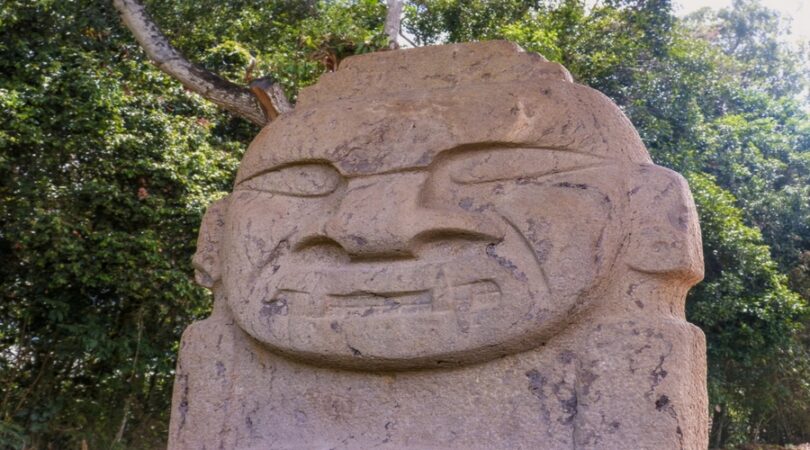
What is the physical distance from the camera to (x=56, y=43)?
21.4 ft

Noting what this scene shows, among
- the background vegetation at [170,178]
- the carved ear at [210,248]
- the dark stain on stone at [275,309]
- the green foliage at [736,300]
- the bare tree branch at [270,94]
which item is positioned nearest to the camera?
the dark stain on stone at [275,309]

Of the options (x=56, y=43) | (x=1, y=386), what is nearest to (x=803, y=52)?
(x=56, y=43)

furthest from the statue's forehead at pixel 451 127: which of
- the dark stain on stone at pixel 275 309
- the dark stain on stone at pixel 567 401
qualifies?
the dark stain on stone at pixel 567 401

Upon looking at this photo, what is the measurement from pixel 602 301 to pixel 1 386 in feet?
17.5

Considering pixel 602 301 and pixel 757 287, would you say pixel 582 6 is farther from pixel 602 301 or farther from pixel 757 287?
pixel 602 301

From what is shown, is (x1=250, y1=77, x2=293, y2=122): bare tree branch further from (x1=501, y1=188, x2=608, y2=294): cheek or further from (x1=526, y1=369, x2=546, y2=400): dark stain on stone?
(x1=526, y1=369, x2=546, y2=400): dark stain on stone

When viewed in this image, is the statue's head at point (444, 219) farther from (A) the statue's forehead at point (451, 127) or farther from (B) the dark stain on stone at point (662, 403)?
(B) the dark stain on stone at point (662, 403)

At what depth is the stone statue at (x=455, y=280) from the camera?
2.46 m

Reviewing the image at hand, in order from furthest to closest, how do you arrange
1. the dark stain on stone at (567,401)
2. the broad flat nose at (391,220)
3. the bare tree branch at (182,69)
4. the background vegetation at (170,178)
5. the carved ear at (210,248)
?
the bare tree branch at (182,69) < the background vegetation at (170,178) < the carved ear at (210,248) < the broad flat nose at (391,220) < the dark stain on stone at (567,401)

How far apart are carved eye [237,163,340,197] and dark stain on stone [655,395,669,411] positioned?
4.24 feet

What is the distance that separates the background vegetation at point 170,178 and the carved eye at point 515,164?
3696mm

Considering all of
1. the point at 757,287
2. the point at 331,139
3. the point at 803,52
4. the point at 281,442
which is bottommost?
the point at 281,442

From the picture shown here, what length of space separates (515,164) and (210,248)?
3.89 feet

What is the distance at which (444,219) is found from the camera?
2.66 meters
